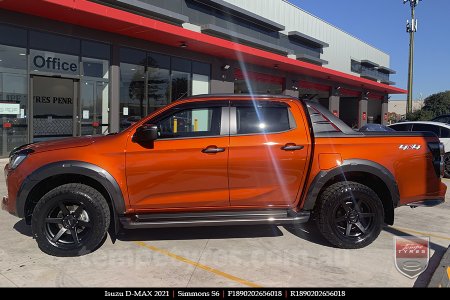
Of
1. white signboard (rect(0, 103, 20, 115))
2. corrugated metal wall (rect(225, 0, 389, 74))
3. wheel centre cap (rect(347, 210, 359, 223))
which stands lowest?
wheel centre cap (rect(347, 210, 359, 223))

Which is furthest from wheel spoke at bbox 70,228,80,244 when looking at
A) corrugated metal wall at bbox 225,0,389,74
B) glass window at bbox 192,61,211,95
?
corrugated metal wall at bbox 225,0,389,74

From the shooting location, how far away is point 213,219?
461cm

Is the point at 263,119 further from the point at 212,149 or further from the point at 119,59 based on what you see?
the point at 119,59

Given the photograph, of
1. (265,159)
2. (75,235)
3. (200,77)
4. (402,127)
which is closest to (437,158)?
(265,159)

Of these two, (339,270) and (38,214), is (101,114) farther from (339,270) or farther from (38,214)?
(339,270)

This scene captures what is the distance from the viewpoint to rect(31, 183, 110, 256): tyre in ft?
14.6

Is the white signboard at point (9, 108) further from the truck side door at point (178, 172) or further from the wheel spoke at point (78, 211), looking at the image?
the truck side door at point (178, 172)

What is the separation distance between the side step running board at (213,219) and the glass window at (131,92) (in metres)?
9.93

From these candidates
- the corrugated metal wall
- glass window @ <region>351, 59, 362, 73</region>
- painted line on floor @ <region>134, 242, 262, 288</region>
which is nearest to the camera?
painted line on floor @ <region>134, 242, 262, 288</region>

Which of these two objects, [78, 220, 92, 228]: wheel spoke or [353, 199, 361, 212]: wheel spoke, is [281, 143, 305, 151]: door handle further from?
[78, 220, 92, 228]: wheel spoke

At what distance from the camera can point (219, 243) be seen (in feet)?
16.6

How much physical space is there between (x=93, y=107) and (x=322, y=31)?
783 inches

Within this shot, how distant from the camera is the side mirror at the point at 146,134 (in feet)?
14.6

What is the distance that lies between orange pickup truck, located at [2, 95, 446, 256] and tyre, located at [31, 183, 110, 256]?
0.01 meters
